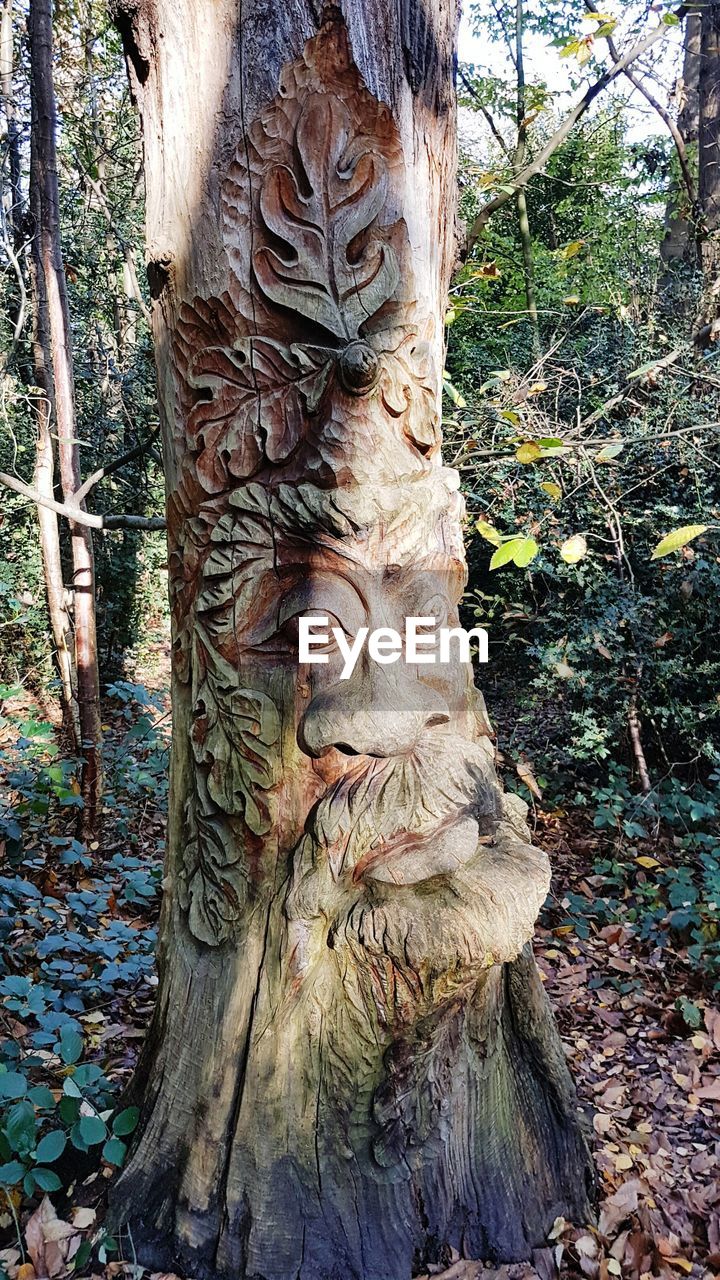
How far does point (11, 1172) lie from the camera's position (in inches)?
74.9

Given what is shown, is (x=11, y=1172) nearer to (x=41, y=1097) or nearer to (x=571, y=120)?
(x=41, y=1097)

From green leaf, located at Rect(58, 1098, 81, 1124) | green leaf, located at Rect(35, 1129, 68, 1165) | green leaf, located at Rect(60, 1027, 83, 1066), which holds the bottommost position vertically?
green leaf, located at Rect(35, 1129, 68, 1165)

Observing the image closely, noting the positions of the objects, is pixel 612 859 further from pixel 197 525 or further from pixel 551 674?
pixel 197 525

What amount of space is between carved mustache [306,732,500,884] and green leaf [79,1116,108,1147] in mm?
840

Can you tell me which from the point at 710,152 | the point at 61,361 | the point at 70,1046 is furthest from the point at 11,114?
the point at 70,1046

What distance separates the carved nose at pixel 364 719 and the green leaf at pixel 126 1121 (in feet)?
3.48

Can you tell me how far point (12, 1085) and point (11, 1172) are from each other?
0.20 m

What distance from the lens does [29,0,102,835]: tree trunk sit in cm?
443

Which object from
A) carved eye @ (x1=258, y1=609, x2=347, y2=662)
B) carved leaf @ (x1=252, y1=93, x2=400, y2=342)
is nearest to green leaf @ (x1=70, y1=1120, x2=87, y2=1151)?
carved eye @ (x1=258, y1=609, x2=347, y2=662)

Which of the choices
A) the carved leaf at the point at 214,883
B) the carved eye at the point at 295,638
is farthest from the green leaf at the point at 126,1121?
the carved eye at the point at 295,638

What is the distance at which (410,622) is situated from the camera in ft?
6.32

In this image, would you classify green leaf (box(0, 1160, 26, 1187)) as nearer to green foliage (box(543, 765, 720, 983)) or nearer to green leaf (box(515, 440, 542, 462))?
green leaf (box(515, 440, 542, 462))

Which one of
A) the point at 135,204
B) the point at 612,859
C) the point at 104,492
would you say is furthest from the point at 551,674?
the point at 135,204

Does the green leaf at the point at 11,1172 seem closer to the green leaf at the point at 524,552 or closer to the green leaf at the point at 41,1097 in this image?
the green leaf at the point at 41,1097
